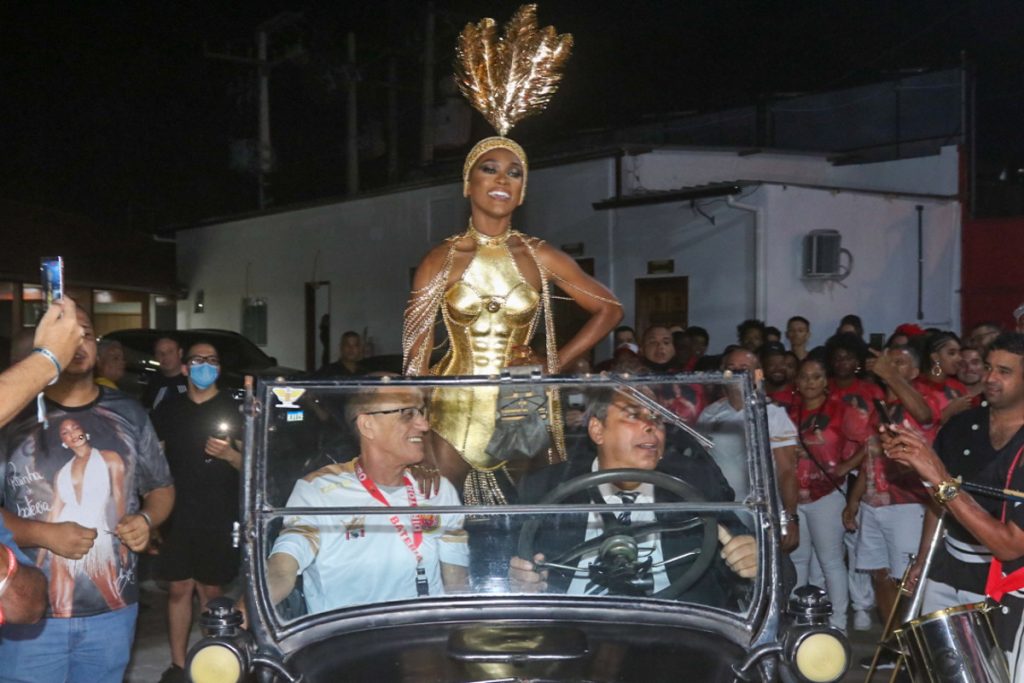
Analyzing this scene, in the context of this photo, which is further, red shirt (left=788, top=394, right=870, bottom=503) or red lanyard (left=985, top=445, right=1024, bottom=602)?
red shirt (left=788, top=394, right=870, bottom=503)

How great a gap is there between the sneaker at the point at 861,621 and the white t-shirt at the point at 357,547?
5244 mm

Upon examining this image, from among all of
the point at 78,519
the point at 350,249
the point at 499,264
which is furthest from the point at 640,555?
the point at 350,249

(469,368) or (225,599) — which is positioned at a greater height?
(469,368)

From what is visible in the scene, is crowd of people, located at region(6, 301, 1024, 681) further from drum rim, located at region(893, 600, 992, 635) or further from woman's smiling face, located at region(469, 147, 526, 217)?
woman's smiling face, located at region(469, 147, 526, 217)

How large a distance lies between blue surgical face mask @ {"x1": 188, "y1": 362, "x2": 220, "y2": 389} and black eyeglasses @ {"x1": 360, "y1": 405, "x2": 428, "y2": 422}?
3.60m

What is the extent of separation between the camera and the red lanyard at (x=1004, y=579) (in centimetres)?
394

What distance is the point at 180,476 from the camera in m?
6.68

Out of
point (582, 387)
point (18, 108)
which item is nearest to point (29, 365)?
point (582, 387)

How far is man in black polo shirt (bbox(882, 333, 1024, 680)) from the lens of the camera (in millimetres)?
3871

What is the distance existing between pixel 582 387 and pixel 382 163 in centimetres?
2724

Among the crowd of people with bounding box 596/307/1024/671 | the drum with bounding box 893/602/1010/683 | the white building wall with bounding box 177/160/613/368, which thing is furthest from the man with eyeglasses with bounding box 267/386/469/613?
the white building wall with bounding box 177/160/613/368

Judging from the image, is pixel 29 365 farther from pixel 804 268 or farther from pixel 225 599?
pixel 804 268

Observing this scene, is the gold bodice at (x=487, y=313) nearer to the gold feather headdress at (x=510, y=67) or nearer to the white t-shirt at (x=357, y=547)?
the gold feather headdress at (x=510, y=67)

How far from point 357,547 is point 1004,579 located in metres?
2.29
